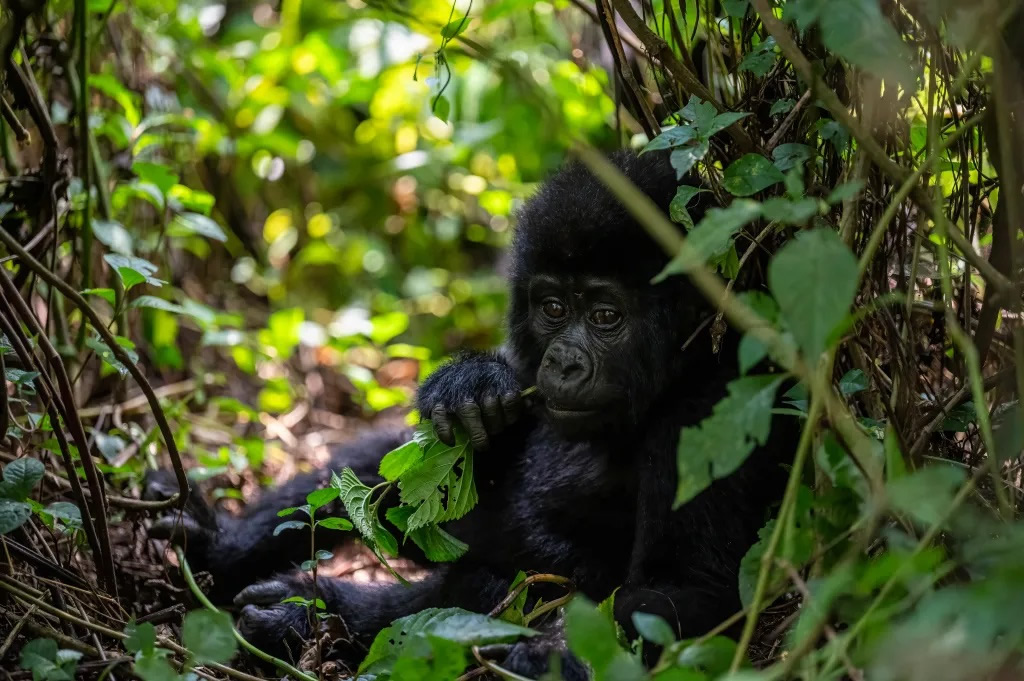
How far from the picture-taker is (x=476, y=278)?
6531mm

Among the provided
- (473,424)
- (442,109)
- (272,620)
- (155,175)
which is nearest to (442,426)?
(473,424)

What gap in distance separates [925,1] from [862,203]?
1.77 ft

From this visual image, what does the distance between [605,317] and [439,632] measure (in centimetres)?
136

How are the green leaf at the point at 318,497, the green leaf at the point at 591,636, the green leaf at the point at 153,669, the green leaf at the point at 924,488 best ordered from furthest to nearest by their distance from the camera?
1. the green leaf at the point at 318,497
2. the green leaf at the point at 153,669
3. the green leaf at the point at 591,636
4. the green leaf at the point at 924,488

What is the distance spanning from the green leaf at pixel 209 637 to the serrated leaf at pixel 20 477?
921 mm

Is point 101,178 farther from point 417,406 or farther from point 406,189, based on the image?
point 406,189

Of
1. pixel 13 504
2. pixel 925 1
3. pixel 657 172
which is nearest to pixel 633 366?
pixel 657 172

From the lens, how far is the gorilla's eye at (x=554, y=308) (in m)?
3.13

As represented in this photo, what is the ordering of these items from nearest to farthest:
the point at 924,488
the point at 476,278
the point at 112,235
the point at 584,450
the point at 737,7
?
the point at 924,488, the point at 737,7, the point at 584,450, the point at 112,235, the point at 476,278

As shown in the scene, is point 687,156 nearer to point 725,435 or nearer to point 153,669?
point 725,435

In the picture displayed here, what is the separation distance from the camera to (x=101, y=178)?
3691 mm

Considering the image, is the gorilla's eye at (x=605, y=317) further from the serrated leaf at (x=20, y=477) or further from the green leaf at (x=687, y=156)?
the serrated leaf at (x=20, y=477)

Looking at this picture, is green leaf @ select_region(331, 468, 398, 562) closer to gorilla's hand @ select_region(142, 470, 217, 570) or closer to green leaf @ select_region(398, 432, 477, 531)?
green leaf @ select_region(398, 432, 477, 531)

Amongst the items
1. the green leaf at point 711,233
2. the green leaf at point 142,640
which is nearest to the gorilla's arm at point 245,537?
the green leaf at point 142,640
